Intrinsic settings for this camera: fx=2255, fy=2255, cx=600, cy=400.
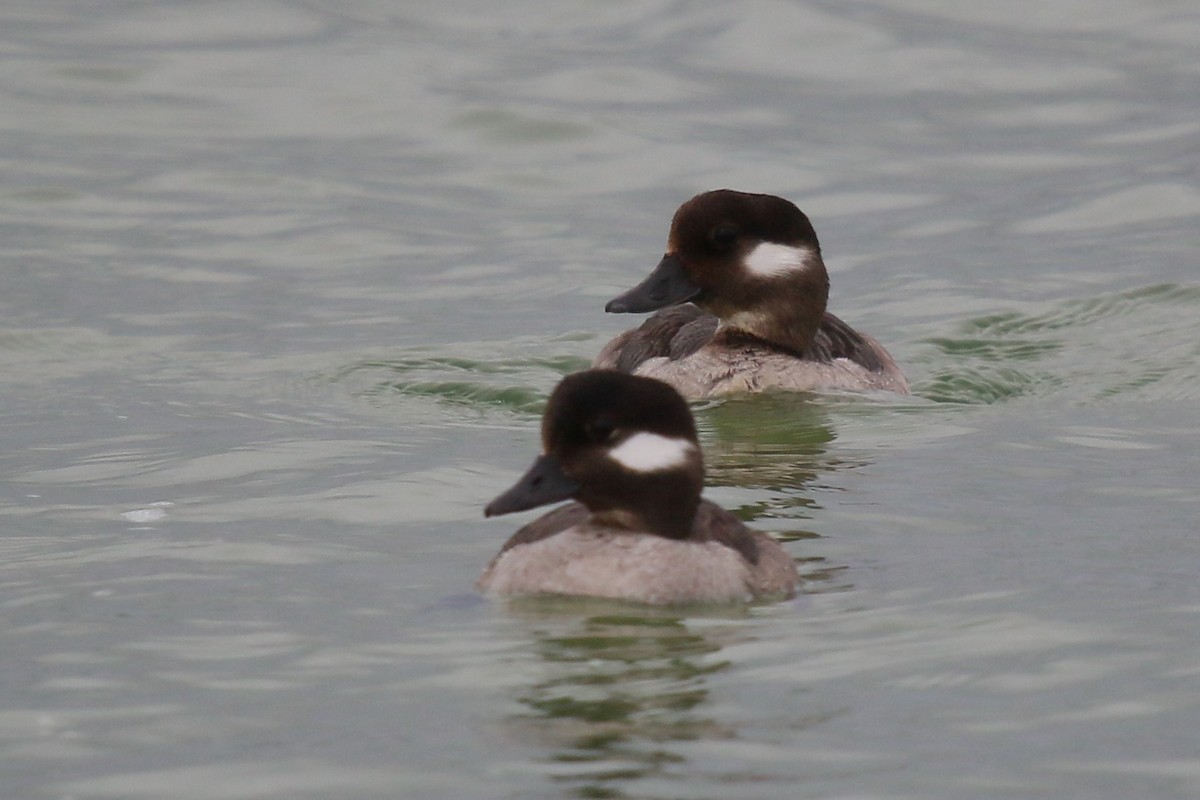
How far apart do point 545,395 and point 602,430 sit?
17.9 ft

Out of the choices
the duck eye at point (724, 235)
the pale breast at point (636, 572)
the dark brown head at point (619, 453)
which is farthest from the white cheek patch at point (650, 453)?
the duck eye at point (724, 235)

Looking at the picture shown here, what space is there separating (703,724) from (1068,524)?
3470 mm

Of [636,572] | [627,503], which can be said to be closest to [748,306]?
[627,503]

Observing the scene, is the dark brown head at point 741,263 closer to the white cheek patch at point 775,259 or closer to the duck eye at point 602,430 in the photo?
the white cheek patch at point 775,259

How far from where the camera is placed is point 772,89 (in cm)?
2480

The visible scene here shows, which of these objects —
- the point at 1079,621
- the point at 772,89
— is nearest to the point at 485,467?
the point at 1079,621

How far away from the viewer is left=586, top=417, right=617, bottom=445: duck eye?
8.70 meters

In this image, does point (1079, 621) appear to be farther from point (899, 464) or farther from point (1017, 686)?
point (899, 464)

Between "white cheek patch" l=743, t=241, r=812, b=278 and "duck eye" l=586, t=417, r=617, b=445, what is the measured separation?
210 inches

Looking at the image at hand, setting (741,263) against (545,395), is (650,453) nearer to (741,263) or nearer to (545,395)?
(741,263)

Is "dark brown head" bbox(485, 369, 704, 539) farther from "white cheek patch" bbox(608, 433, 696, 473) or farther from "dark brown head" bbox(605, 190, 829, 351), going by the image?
"dark brown head" bbox(605, 190, 829, 351)

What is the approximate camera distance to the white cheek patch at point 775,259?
13.9 m

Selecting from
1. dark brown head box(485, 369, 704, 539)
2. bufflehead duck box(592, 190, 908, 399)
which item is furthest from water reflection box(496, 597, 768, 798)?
bufflehead duck box(592, 190, 908, 399)

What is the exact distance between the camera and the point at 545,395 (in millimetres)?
14164
